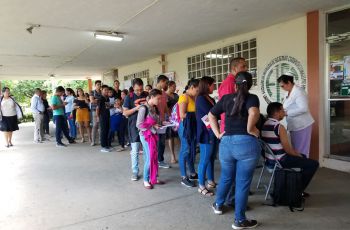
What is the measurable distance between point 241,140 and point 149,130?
5.44 ft

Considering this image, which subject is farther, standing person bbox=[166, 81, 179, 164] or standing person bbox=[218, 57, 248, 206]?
standing person bbox=[166, 81, 179, 164]

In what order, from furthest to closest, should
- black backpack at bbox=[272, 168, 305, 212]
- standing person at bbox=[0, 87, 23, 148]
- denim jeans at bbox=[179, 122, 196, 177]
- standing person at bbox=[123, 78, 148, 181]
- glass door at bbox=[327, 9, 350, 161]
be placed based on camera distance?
standing person at bbox=[0, 87, 23, 148] → glass door at bbox=[327, 9, 350, 161] → standing person at bbox=[123, 78, 148, 181] → denim jeans at bbox=[179, 122, 196, 177] → black backpack at bbox=[272, 168, 305, 212]

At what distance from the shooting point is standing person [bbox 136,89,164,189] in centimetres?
394

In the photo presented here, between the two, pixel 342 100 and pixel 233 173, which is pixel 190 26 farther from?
pixel 233 173

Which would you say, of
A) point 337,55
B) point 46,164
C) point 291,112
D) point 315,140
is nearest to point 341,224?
point 291,112

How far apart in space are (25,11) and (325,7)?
15.7 ft

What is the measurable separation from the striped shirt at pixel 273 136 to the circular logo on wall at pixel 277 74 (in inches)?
92.2

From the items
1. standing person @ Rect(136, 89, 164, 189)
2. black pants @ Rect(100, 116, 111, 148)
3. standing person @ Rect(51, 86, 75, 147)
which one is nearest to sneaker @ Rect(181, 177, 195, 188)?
standing person @ Rect(136, 89, 164, 189)

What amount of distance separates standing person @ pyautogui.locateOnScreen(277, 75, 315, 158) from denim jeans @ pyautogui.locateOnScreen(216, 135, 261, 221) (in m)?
1.45

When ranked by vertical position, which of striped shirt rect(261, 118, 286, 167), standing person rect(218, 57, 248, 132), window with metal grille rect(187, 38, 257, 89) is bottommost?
striped shirt rect(261, 118, 286, 167)

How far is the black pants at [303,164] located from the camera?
129 inches

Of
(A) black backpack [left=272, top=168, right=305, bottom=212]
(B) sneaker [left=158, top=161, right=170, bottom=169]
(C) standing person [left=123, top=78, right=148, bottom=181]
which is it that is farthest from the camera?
(B) sneaker [left=158, top=161, right=170, bottom=169]

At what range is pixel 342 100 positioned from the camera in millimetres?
4727

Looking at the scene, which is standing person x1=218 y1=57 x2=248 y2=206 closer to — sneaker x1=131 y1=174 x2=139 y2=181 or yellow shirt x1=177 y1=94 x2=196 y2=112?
yellow shirt x1=177 y1=94 x2=196 y2=112
